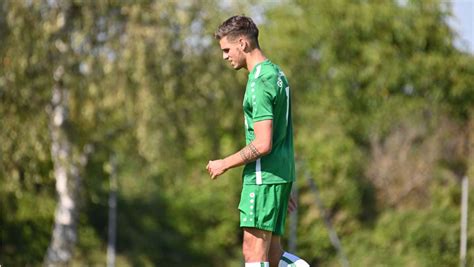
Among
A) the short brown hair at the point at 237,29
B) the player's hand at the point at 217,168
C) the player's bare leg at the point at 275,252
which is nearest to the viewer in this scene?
the player's hand at the point at 217,168

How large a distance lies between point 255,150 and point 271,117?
0.58ft

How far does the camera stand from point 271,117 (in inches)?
208

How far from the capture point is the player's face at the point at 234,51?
541 cm

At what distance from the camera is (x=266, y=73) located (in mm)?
5359

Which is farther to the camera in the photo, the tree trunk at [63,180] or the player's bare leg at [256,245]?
the tree trunk at [63,180]

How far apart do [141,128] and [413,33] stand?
26.7ft

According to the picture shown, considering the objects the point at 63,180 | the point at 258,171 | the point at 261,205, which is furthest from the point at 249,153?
the point at 63,180

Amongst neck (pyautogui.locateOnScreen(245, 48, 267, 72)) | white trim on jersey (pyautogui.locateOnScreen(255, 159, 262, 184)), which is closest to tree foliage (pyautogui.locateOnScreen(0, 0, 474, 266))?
neck (pyautogui.locateOnScreen(245, 48, 267, 72))

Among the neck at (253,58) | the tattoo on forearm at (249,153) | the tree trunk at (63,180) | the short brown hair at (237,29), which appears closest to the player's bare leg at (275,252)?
the tattoo on forearm at (249,153)

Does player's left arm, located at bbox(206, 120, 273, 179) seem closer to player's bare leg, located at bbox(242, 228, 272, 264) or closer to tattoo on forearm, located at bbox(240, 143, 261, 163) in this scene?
tattoo on forearm, located at bbox(240, 143, 261, 163)

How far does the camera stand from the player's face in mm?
5414

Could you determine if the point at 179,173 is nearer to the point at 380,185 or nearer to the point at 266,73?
the point at 380,185

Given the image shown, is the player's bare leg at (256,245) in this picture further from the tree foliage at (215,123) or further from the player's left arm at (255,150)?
the tree foliage at (215,123)

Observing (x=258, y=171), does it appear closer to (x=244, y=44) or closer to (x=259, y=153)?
(x=259, y=153)
